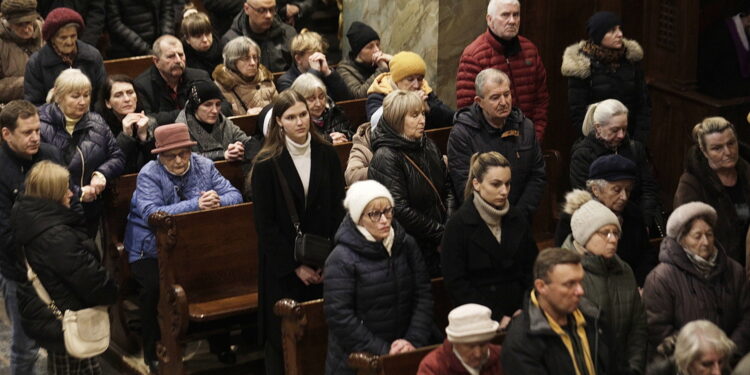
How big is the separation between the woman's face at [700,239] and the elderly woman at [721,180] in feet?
3.42

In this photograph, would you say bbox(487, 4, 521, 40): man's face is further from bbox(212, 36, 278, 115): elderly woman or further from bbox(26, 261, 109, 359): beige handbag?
bbox(26, 261, 109, 359): beige handbag

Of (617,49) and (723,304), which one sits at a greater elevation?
(617,49)

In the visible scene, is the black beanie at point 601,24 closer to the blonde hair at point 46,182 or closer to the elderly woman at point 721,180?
the elderly woman at point 721,180

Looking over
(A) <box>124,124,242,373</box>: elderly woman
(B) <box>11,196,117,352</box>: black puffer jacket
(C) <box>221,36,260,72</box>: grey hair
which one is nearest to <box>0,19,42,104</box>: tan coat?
(C) <box>221,36,260,72</box>: grey hair

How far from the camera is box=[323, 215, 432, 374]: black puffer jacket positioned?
6422 millimetres

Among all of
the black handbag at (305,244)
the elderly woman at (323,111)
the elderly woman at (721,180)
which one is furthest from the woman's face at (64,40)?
the elderly woman at (721,180)

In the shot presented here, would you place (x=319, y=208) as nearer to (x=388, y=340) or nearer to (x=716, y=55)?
(x=388, y=340)

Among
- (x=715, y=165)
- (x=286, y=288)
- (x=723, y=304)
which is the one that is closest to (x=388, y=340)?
(x=286, y=288)

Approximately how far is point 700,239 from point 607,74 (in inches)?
96.3

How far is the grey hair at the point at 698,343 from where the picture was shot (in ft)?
19.3

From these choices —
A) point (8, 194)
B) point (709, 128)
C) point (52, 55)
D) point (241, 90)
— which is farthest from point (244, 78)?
point (709, 128)

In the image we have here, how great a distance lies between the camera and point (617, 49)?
8.72 m

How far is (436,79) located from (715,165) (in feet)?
10.4

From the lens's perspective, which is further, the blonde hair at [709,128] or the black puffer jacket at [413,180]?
the blonde hair at [709,128]
